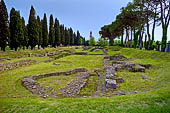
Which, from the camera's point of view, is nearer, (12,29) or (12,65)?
(12,65)

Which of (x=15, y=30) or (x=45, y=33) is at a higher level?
(x=45, y=33)

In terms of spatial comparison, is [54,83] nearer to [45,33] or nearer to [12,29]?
[12,29]

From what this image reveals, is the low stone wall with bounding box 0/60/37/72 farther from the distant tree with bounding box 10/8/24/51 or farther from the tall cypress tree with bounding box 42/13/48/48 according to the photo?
the tall cypress tree with bounding box 42/13/48/48

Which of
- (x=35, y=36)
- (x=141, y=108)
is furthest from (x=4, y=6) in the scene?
(x=141, y=108)

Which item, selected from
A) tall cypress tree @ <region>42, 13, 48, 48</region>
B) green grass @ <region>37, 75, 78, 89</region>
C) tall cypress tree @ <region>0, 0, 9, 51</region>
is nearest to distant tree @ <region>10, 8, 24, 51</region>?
tall cypress tree @ <region>0, 0, 9, 51</region>

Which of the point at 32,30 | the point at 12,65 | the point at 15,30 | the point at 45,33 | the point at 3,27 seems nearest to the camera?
the point at 12,65

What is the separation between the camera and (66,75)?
10.1 meters

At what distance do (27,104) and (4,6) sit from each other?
25.2 metres

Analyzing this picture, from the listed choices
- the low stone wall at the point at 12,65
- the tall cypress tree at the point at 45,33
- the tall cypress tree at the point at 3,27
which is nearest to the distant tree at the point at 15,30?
the tall cypress tree at the point at 3,27

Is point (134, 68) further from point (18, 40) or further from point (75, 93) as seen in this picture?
point (18, 40)

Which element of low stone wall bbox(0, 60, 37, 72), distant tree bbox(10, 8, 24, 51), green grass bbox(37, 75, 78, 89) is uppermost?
distant tree bbox(10, 8, 24, 51)

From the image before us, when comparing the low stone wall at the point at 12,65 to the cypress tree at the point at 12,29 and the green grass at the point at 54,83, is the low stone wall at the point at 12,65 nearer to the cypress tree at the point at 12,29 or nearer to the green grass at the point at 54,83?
the green grass at the point at 54,83

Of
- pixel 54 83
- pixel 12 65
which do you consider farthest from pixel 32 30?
pixel 54 83

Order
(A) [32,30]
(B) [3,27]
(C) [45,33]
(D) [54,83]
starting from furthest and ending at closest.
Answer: (C) [45,33] < (A) [32,30] < (B) [3,27] < (D) [54,83]
